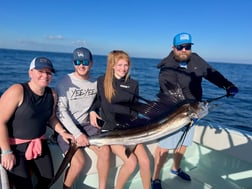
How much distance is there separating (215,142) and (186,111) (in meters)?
1.37

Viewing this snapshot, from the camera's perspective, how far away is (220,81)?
9.44 ft

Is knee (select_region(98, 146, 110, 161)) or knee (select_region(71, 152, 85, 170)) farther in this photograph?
knee (select_region(98, 146, 110, 161))

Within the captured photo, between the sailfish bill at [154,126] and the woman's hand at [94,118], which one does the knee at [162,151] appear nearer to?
the sailfish bill at [154,126]

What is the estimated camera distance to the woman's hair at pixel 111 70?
8.81 feet

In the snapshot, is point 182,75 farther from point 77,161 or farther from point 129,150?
point 77,161

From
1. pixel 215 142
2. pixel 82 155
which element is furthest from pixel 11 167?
pixel 215 142

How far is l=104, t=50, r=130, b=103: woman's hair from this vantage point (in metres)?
2.68

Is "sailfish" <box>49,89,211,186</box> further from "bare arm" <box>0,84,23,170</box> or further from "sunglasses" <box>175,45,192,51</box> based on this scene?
"sunglasses" <box>175,45,192,51</box>

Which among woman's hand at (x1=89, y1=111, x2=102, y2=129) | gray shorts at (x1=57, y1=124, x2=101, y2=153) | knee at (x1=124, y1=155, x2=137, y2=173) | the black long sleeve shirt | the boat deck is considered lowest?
the boat deck

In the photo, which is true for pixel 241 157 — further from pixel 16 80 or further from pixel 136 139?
pixel 16 80

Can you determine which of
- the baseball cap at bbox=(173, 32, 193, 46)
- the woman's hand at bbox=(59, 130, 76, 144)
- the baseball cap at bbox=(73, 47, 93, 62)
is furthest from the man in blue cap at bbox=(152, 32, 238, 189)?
the woman's hand at bbox=(59, 130, 76, 144)

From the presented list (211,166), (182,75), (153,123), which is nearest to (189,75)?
(182,75)

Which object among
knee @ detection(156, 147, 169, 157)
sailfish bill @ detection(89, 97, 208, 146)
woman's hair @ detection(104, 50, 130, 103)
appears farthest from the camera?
knee @ detection(156, 147, 169, 157)

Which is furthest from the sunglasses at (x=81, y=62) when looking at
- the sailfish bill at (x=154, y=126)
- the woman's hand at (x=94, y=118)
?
the sailfish bill at (x=154, y=126)
